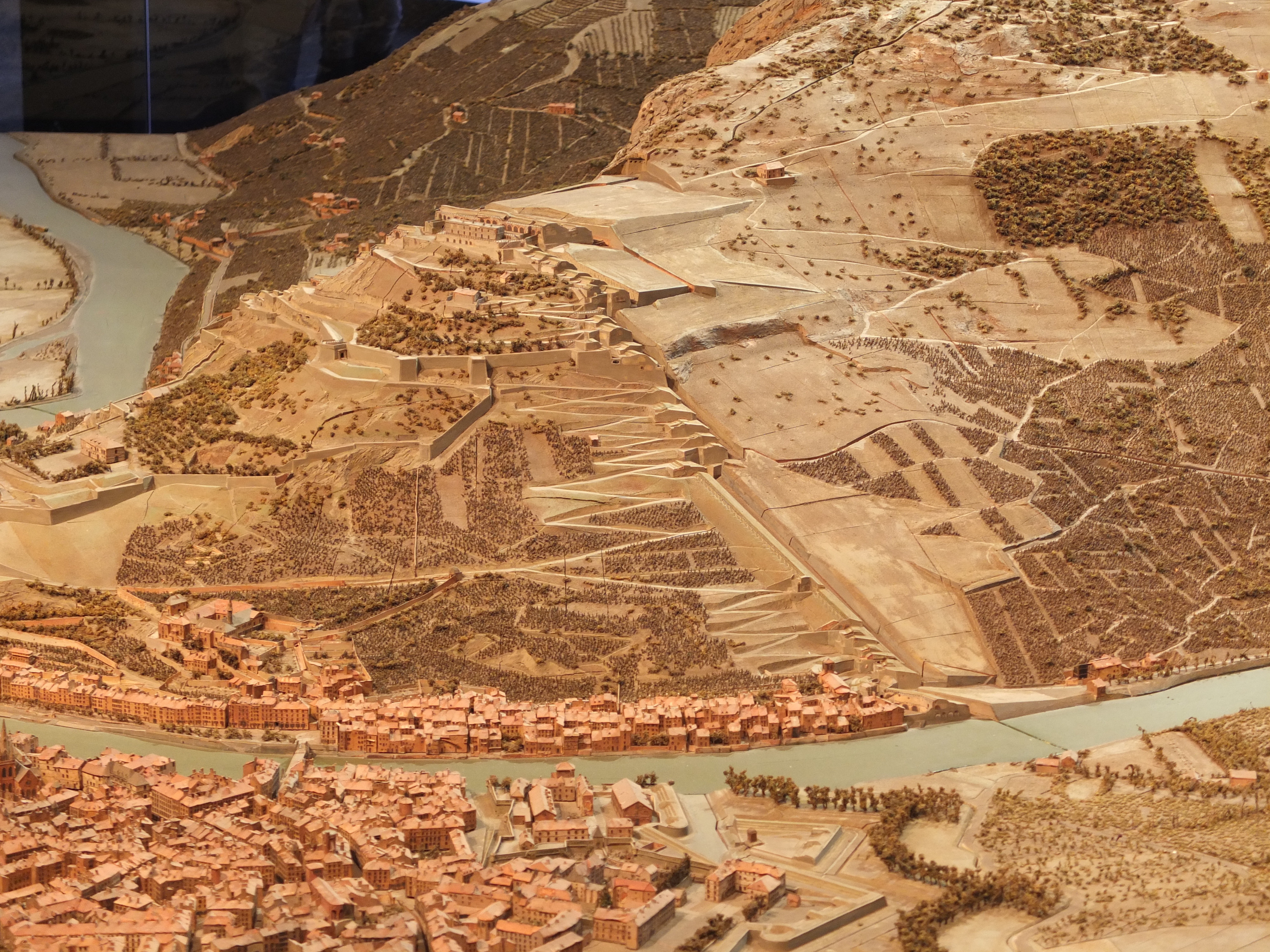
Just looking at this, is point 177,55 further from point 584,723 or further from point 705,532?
point 584,723

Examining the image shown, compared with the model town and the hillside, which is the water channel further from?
the hillside

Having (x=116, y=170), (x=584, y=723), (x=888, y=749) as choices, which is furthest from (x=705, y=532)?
(x=116, y=170)

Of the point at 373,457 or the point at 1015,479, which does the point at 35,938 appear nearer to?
the point at 373,457

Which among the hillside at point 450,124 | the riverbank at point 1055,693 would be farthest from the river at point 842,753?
the hillside at point 450,124

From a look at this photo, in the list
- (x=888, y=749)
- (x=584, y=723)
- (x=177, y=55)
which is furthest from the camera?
(x=177, y=55)

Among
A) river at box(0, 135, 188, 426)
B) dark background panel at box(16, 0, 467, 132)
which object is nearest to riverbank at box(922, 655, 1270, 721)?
river at box(0, 135, 188, 426)

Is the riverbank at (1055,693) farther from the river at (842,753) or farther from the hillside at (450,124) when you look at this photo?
the hillside at (450,124)

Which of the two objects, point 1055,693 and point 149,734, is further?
point 1055,693
